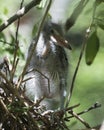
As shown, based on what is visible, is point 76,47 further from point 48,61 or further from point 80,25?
point 48,61

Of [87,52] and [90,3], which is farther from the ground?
[90,3]

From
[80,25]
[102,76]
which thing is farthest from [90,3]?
[102,76]

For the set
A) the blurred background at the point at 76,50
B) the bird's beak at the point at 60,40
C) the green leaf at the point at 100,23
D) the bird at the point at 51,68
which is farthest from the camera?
the blurred background at the point at 76,50

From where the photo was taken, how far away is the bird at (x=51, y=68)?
118 inches

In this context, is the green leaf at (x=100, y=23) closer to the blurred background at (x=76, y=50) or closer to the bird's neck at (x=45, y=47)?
the blurred background at (x=76, y=50)

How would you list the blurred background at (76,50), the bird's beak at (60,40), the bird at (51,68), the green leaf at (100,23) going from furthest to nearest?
the blurred background at (76,50), the bird at (51,68), the bird's beak at (60,40), the green leaf at (100,23)

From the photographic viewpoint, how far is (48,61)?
302 cm

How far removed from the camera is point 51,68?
3014 millimetres

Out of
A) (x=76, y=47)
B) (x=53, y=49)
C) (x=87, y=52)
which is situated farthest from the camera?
(x=76, y=47)

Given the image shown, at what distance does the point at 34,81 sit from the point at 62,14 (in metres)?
0.33

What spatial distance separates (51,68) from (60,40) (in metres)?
0.13

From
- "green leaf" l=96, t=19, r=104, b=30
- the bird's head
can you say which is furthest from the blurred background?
"green leaf" l=96, t=19, r=104, b=30

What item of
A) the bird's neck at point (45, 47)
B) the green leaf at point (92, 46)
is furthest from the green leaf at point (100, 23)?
the bird's neck at point (45, 47)

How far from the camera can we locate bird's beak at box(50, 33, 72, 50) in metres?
2.89
